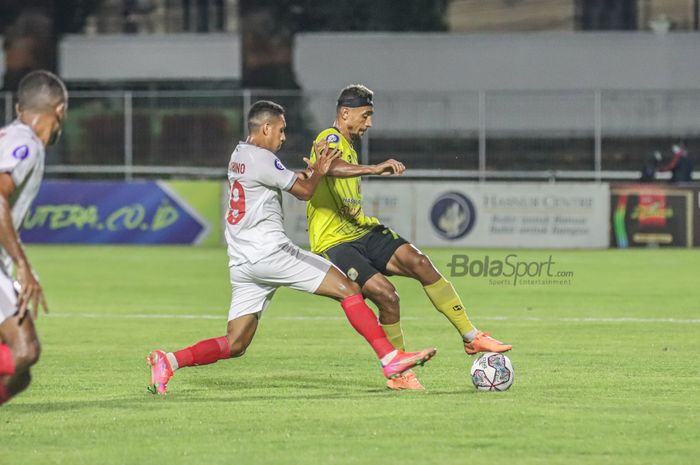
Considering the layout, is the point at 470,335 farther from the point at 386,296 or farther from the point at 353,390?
the point at 353,390

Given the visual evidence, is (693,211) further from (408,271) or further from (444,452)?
(444,452)

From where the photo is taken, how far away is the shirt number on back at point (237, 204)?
1044 cm

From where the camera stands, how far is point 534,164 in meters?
32.2

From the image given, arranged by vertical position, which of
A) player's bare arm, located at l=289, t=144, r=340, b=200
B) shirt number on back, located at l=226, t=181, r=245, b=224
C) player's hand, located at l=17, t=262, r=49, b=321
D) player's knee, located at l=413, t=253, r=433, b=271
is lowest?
player's knee, located at l=413, t=253, r=433, b=271

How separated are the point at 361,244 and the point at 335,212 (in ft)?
0.98

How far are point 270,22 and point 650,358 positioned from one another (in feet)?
94.1

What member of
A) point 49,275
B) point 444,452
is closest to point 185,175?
point 49,275

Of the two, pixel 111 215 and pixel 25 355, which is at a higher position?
pixel 25 355

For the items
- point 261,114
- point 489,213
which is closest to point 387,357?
point 261,114

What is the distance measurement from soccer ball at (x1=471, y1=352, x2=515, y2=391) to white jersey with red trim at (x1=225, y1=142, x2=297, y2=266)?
1.57 m

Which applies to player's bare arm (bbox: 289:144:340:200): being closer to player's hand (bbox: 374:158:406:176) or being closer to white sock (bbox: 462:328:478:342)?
player's hand (bbox: 374:158:406:176)

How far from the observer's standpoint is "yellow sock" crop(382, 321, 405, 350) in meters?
11.1

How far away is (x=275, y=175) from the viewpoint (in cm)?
1027

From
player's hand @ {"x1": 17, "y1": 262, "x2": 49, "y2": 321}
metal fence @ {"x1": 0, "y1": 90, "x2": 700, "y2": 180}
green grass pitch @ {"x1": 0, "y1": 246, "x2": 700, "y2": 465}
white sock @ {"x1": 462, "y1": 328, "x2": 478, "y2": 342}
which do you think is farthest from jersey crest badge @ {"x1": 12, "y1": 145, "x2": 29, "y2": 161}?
metal fence @ {"x1": 0, "y1": 90, "x2": 700, "y2": 180}
